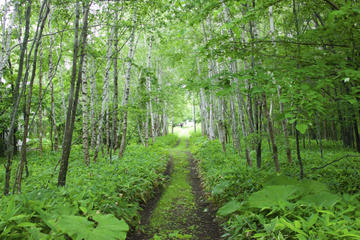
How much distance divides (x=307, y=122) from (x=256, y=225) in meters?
1.54

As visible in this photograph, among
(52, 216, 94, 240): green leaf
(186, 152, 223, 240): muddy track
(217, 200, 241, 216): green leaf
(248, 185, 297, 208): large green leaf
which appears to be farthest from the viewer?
(186, 152, 223, 240): muddy track

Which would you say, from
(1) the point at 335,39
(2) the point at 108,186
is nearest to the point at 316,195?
(1) the point at 335,39

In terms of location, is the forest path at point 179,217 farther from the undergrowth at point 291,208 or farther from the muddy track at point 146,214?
the undergrowth at point 291,208

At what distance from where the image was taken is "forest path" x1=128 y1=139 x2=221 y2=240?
3.69 meters

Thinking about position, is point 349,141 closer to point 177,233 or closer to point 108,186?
point 177,233

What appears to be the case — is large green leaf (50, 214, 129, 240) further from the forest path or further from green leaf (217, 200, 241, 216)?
green leaf (217, 200, 241, 216)

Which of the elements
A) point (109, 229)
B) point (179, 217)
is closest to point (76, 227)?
point (109, 229)

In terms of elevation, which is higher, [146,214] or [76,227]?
[76,227]

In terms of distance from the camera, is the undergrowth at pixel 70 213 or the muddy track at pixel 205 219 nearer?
the undergrowth at pixel 70 213

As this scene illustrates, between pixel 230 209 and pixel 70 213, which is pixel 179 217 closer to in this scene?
pixel 230 209

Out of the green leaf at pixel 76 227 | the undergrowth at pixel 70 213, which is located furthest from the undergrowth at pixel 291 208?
the green leaf at pixel 76 227

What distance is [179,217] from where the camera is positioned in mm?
4461

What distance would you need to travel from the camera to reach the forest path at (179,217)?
369cm

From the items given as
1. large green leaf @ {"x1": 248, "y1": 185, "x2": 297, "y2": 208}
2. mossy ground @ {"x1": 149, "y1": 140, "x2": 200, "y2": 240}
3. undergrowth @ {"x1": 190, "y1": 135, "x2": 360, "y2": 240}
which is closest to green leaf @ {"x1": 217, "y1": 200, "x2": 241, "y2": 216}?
undergrowth @ {"x1": 190, "y1": 135, "x2": 360, "y2": 240}
